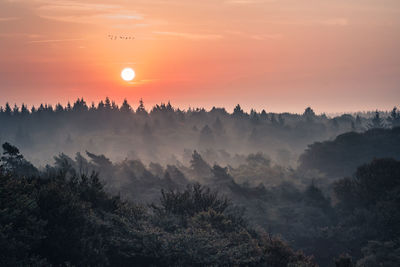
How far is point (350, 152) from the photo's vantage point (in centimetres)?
11200

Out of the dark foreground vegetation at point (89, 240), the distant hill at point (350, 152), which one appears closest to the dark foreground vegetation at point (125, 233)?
the dark foreground vegetation at point (89, 240)

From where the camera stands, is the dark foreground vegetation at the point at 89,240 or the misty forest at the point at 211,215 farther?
the misty forest at the point at 211,215

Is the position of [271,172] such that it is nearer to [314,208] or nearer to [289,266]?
[314,208]

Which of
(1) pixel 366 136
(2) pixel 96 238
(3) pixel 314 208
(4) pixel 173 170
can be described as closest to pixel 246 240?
(2) pixel 96 238

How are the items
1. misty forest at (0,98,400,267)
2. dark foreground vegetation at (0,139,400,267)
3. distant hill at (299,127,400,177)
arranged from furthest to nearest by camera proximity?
1. distant hill at (299,127,400,177)
2. misty forest at (0,98,400,267)
3. dark foreground vegetation at (0,139,400,267)

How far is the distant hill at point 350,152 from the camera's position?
356 ft

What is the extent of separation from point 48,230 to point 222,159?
142 m

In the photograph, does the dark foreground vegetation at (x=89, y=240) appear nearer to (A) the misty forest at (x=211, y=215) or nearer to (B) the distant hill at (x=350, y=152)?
(A) the misty forest at (x=211, y=215)

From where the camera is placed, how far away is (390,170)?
191 ft

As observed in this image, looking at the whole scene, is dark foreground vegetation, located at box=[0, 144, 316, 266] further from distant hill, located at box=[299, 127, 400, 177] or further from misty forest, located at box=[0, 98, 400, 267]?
distant hill, located at box=[299, 127, 400, 177]

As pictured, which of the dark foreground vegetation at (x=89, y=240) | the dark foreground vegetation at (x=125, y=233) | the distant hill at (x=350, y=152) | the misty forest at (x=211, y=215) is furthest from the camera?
the distant hill at (x=350, y=152)

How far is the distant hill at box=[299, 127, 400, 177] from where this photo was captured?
109m

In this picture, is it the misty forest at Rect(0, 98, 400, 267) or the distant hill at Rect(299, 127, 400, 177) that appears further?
the distant hill at Rect(299, 127, 400, 177)

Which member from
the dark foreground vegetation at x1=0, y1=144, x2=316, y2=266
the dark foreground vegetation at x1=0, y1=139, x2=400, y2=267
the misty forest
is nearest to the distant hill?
the misty forest
